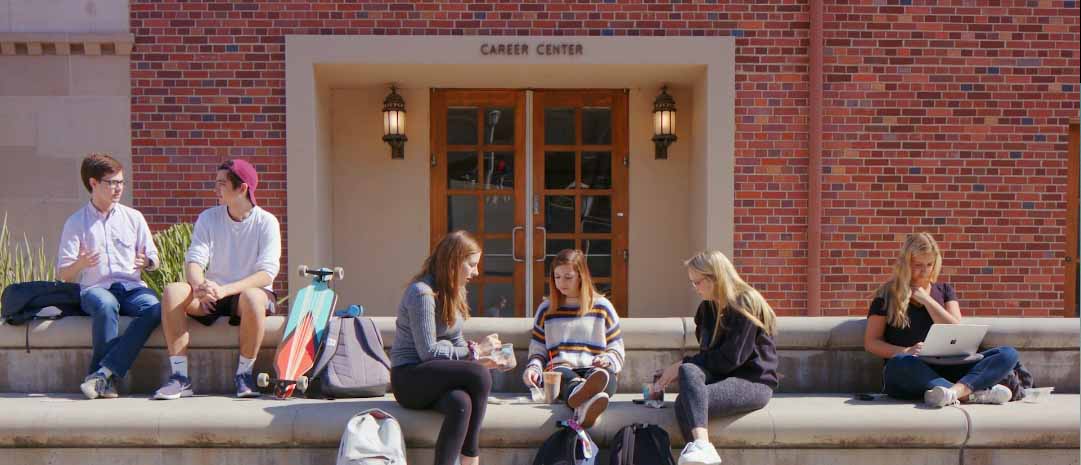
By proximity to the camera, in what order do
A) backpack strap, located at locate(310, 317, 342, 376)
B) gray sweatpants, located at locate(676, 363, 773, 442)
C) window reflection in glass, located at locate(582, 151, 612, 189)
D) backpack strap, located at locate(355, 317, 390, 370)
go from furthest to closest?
window reflection in glass, located at locate(582, 151, 612, 189)
backpack strap, located at locate(355, 317, 390, 370)
backpack strap, located at locate(310, 317, 342, 376)
gray sweatpants, located at locate(676, 363, 773, 442)

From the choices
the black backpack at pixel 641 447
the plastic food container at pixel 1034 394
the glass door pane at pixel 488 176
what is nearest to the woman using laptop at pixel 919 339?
the plastic food container at pixel 1034 394

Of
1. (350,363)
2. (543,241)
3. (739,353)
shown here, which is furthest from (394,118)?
(739,353)

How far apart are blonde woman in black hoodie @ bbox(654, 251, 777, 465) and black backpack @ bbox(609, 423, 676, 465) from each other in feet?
0.48

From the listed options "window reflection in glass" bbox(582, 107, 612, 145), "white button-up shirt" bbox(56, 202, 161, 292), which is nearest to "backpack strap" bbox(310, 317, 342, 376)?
"white button-up shirt" bbox(56, 202, 161, 292)

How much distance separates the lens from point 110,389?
4820 millimetres

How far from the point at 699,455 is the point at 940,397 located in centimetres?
139

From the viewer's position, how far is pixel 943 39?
7395mm

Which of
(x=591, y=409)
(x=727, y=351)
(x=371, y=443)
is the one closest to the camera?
(x=371, y=443)

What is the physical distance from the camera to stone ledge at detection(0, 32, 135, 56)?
720cm

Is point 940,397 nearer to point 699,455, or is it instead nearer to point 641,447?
point 699,455

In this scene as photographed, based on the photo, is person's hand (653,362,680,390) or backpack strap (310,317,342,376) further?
backpack strap (310,317,342,376)

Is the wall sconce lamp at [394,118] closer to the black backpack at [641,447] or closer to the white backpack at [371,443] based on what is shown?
the white backpack at [371,443]

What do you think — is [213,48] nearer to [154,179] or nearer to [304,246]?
[154,179]

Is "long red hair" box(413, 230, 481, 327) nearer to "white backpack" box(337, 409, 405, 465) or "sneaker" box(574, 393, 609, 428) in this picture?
"white backpack" box(337, 409, 405, 465)
